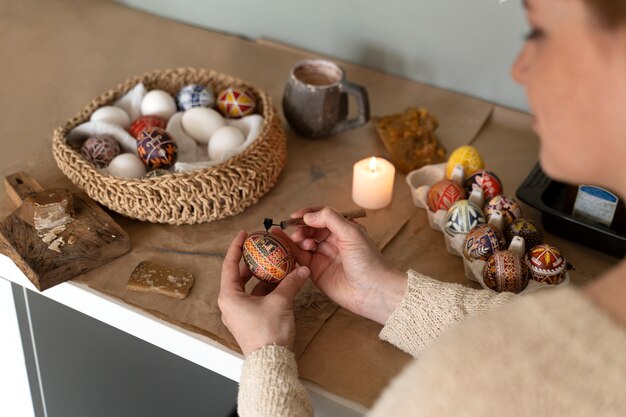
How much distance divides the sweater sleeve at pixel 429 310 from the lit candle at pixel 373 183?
24cm

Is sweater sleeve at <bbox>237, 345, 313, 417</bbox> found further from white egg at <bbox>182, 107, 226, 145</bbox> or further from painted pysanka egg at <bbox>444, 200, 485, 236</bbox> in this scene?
white egg at <bbox>182, 107, 226, 145</bbox>

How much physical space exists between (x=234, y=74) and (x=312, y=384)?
795 mm

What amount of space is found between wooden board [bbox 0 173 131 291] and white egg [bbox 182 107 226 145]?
21 centimetres

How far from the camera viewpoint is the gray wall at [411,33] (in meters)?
1.38

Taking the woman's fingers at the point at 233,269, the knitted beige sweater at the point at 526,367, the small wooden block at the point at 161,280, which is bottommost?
the small wooden block at the point at 161,280

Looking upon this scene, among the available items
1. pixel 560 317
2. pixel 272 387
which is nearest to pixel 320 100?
pixel 272 387

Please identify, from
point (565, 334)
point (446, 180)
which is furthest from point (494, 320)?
point (446, 180)

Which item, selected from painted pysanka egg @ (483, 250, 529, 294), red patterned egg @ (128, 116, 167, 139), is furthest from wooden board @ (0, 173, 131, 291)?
painted pysanka egg @ (483, 250, 529, 294)

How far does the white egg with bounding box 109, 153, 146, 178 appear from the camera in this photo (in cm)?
113

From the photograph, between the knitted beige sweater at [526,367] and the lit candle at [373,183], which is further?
the lit candle at [373,183]

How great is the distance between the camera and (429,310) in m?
0.95

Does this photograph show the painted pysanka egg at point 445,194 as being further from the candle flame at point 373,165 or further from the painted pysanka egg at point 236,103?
the painted pysanka egg at point 236,103

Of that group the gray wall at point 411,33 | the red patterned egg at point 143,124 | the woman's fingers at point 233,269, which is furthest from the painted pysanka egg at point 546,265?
the red patterned egg at point 143,124

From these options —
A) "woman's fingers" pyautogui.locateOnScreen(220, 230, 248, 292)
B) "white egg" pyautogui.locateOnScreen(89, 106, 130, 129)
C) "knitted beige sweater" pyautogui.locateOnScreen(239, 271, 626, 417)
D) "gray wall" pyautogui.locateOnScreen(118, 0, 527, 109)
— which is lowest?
"woman's fingers" pyautogui.locateOnScreen(220, 230, 248, 292)
